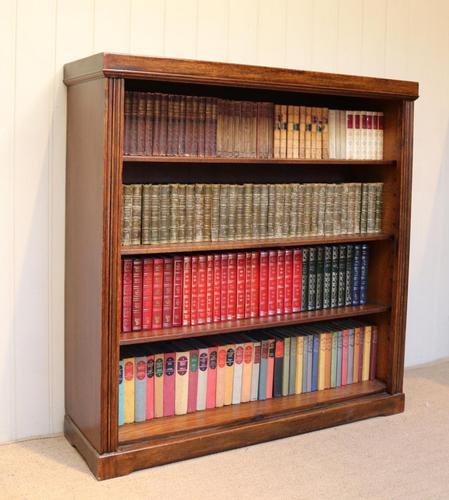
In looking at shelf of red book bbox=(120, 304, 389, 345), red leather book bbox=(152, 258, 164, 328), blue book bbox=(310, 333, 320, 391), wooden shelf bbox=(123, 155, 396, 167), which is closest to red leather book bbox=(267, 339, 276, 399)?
shelf of red book bbox=(120, 304, 389, 345)

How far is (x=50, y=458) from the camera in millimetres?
2736

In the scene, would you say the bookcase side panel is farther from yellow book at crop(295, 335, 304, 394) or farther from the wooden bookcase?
yellow book at crop(295, 335, 304, 394)

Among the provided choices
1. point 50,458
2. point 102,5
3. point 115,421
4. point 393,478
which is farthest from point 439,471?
point 102,5

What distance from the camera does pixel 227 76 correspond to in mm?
2643

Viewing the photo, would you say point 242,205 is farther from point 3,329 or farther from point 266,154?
point 3,329

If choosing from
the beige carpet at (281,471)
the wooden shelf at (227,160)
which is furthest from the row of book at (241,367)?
the wooden shelf at (227,160)

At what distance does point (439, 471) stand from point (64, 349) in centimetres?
149

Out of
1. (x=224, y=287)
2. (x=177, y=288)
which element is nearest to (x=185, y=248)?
(x=177, y=288)

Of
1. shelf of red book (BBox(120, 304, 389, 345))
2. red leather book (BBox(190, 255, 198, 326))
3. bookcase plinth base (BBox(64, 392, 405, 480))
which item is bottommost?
bookcase plinth base (BBox(64, 392, 405, 480))

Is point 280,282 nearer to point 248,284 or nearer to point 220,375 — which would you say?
point 248,284

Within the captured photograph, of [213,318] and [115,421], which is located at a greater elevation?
[213,318]

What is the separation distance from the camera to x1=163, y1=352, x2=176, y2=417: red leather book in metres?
2.86

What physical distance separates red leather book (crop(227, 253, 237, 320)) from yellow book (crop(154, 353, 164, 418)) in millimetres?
333

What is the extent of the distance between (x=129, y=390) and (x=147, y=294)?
366mm
